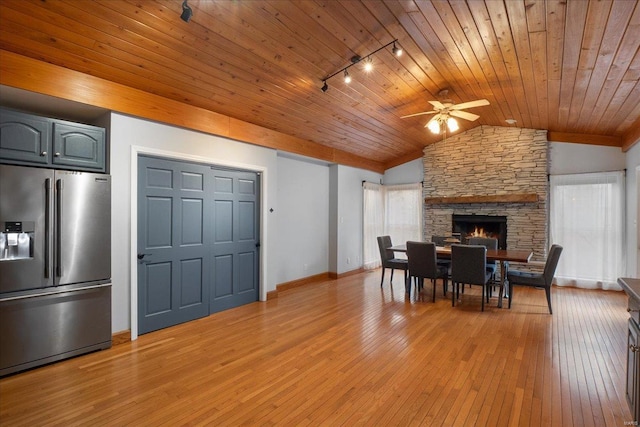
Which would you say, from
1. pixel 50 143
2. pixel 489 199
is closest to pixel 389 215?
pixel 489 199

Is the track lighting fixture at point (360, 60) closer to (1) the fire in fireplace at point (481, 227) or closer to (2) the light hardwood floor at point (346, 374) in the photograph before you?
(2) the light hardwood floor at point (346, 374)

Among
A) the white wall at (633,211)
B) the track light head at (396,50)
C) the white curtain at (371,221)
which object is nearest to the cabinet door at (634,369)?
the track light head at (396,50)

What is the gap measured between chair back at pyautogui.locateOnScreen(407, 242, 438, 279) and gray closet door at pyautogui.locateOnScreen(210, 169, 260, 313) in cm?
249

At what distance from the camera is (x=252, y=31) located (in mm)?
2875

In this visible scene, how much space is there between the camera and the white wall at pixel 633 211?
199 inches

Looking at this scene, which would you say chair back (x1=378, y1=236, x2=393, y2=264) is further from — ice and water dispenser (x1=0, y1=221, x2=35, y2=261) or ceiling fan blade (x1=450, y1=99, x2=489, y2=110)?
ice and water dispenser (x1=0, y1=221, x2=35, y2=261)

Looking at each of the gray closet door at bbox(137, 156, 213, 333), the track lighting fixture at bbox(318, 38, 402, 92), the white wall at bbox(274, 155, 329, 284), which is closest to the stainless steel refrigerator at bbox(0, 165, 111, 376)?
the gray closet door at bbox(137, 156, 213, 333)

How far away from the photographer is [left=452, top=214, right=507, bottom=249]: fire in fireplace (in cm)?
675

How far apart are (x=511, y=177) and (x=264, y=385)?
6370 millimetres

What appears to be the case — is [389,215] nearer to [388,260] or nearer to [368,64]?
[388,260]

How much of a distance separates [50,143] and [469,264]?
515cm

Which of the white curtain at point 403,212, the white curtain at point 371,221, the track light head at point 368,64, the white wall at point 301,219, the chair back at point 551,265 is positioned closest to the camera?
the track light head at point 368,64

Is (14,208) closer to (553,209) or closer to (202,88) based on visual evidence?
(202,88)

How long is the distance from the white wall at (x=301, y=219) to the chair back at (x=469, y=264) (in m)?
2.78
